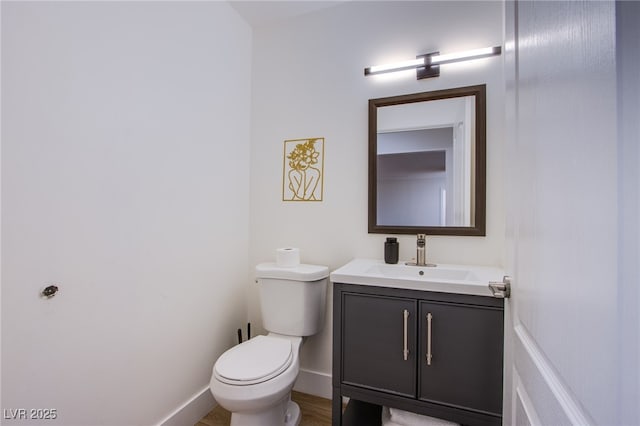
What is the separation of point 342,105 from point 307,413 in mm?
1903

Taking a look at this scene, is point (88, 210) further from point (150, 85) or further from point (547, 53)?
point (547, 53)

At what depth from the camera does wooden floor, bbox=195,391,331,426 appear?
171 centimetres

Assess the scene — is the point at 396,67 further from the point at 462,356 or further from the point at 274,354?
the point at 274,354

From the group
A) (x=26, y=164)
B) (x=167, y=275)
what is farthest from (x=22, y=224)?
(x=167, y=275)

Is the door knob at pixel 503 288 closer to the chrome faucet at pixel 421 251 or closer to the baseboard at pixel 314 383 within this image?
the chrome faucet at pixel 421 251

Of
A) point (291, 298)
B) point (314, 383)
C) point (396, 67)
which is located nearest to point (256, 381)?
point (291, 298)

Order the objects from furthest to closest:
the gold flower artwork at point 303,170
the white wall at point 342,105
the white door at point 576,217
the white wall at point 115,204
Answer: the gold flower artwork at point 303,170
the white wall at point 342,105
the white wall at point 115,204
the white door at point 576,217

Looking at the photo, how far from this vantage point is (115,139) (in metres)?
1.30

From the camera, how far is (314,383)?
1.98 metres

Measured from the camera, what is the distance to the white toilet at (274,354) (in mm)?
1323

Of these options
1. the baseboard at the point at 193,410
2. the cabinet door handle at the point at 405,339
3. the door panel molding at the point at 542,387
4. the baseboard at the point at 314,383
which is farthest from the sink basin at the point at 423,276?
the baseboard at the point at 193,410

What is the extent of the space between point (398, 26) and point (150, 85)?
57.3 inches

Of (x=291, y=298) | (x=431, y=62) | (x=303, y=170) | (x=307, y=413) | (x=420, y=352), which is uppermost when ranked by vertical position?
(x=431, y=62)

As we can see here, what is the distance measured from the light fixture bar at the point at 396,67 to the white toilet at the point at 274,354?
4.12 feet
